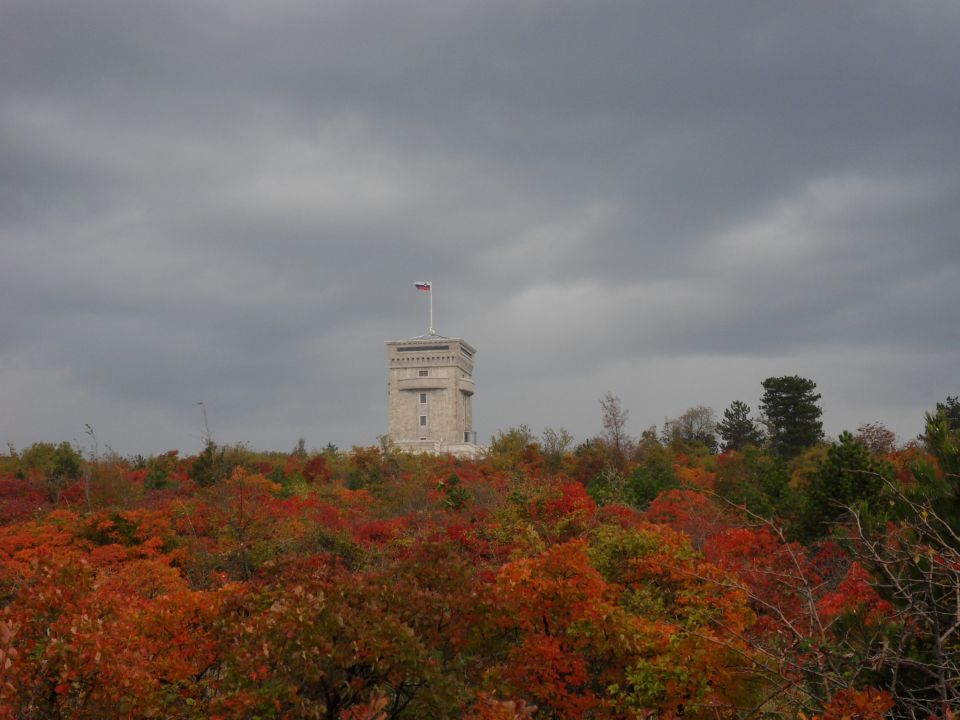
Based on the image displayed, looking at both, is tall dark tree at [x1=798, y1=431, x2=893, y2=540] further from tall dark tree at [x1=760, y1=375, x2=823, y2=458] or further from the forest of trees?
tall dark tree at [x1=760, y1=375, x2=823, y2=458]

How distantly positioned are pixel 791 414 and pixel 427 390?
113ft

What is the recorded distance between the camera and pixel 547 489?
87.3 ft

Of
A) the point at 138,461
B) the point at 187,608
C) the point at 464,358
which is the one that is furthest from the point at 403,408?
the point at 187,608

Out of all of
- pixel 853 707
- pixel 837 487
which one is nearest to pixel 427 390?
pixel 837 487

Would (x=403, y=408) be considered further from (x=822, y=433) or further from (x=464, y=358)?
(x=822, y=433)

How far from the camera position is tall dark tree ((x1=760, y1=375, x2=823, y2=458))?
49.7 meters

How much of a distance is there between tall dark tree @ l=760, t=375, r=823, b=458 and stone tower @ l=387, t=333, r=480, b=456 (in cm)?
2953

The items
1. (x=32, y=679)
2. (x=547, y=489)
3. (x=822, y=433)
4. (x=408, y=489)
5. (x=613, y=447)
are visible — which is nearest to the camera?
Result: (x=32, y=679)

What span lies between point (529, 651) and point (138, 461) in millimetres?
44498

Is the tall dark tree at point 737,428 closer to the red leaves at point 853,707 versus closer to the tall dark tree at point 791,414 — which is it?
the tall dark tree at point 791,414

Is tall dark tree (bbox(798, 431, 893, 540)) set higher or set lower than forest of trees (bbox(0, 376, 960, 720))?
higher

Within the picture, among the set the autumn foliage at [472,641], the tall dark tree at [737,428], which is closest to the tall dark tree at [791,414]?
the tall dark tree at [737,428]

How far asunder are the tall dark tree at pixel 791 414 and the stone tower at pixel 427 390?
29.5 meters

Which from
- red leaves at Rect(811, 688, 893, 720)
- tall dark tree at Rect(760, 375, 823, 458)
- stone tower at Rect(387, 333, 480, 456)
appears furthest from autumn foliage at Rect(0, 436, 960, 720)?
stone tower at Rect(387, 333, 480, 456)
